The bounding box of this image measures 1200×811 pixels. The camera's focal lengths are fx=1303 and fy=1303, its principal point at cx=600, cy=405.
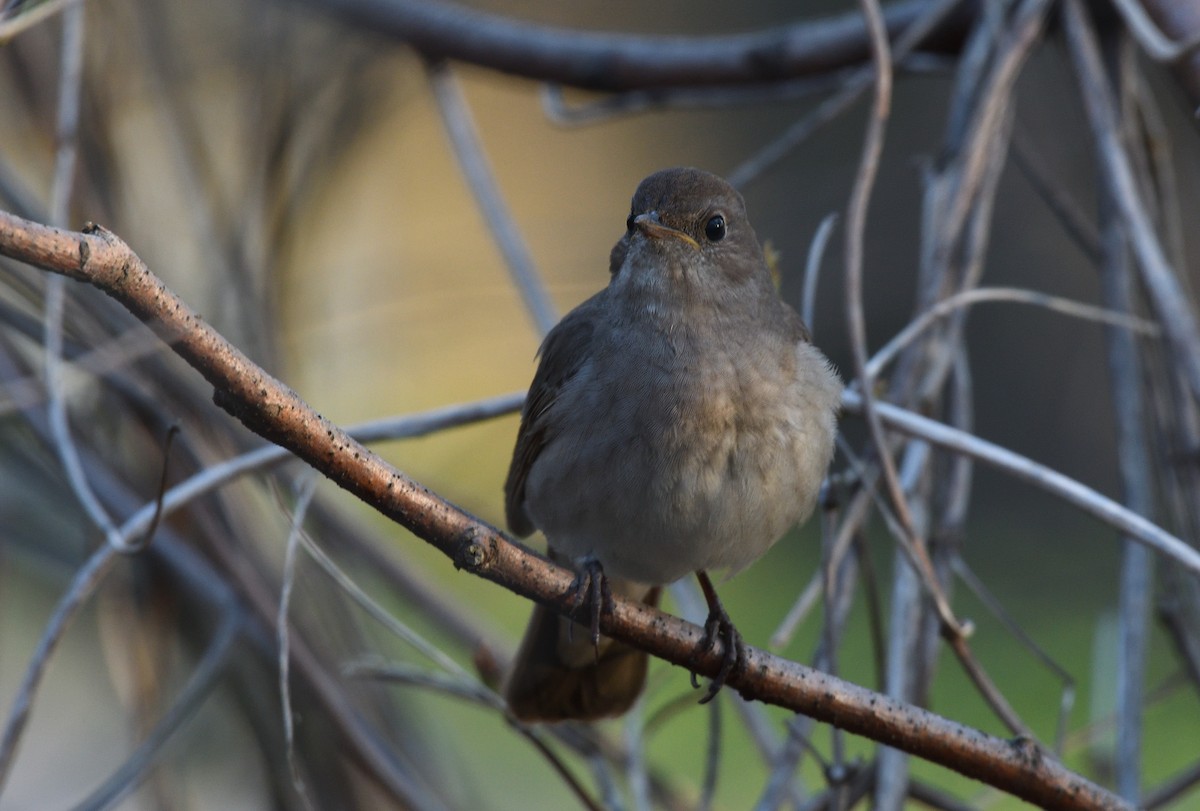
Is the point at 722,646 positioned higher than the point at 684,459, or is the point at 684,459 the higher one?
the point at 684,459

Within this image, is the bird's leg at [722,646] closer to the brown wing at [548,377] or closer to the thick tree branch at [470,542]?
the thick tree branch at [470,542]

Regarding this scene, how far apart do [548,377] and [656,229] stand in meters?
0.43

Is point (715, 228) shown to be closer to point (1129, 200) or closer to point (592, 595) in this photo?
point (1129, 200)

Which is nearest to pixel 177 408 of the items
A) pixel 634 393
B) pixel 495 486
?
pixel 634 393

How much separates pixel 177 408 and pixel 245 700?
32.1 inches

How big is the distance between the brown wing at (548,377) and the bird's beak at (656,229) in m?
0.23

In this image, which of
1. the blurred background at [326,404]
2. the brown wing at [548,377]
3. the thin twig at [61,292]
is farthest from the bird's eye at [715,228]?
the thin twig at [61,292]

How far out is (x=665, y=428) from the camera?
2.73 m

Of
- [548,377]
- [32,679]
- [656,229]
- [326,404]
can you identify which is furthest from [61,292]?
[326,404]

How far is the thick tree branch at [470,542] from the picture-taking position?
5.17 feet

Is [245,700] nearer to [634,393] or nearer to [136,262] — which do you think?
[634,393]

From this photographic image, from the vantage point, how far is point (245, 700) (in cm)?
352

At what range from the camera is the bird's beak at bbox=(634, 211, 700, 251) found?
298 centimetres

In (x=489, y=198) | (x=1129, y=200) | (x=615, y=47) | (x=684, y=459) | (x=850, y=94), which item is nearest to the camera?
(x=684, y=459)
